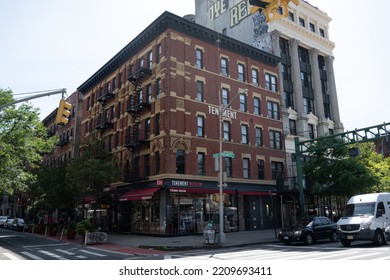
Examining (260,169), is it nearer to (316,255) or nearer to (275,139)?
(275,139)

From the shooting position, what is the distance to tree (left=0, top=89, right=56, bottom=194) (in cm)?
2948

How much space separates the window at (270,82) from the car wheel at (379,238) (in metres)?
23.6

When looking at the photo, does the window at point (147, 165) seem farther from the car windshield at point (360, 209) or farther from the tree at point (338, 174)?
the car windshield at point (360, 209)

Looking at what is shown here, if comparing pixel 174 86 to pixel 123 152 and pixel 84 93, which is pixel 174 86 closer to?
pixel 123 152

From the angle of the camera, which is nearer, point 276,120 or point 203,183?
point 203,183

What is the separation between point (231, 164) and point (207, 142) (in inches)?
140

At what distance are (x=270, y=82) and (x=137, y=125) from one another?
16367 mm

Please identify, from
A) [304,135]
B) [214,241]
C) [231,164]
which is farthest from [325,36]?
[214,241]

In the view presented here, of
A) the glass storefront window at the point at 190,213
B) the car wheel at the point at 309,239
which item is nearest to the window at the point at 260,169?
the glass storefront window at the point at 190,213

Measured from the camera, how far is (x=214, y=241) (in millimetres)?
20875

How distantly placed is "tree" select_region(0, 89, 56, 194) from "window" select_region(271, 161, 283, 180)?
23.8 m

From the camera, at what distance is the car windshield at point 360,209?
710 inches

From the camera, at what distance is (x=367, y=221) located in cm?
1714

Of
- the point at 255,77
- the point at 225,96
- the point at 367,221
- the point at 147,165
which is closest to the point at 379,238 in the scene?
the point at 367,221
